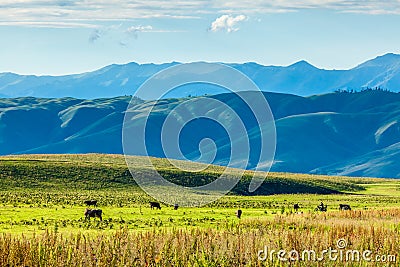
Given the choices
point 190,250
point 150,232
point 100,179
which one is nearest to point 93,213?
point 150,232

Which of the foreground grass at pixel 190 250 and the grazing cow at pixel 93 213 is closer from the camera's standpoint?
the foreground grass at pixel 190 250

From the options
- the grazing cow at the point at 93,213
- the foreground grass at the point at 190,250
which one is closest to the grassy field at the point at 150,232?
the foreground grass at the point at 190,250

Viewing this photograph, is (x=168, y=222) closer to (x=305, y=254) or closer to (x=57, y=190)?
(x=305, y=254)

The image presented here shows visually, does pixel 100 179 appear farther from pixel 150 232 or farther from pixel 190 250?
pixel 190 250

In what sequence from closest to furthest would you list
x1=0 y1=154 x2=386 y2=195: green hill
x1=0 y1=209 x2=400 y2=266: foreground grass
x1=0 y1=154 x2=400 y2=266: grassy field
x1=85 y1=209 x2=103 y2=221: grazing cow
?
x1=0 y1=209 x2=400 y2=266: foreground grass → x1=0 y1=154 x2=400 y2=266: grassy field → x1=85 y1=209 x2=103 y2=221: grazing cow → x1=0 y1=154 x2=386 y2=195: green hill

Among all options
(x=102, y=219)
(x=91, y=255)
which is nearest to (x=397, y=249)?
(x=91, y=255)

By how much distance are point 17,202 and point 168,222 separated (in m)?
24.7

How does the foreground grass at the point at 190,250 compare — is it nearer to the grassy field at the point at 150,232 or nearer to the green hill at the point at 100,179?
the grassy field at the point at 150,232

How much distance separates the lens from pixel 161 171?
12088 cm

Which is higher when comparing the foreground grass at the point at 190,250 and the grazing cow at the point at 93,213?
the grazing cow at the point at 93,213

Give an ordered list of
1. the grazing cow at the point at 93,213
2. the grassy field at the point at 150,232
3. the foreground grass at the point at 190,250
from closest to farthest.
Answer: the foreground grass at the point at 190,250 → the grassy field at the point at 150,232 → the grazing cow at the point at 93,213

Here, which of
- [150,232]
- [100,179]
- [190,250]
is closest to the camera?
[190,250]

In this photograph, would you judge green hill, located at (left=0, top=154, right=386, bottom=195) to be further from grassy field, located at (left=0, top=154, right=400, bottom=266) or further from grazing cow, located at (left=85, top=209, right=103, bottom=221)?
grazing cow, located at (left=85, top=209, right=103, bottom=221)

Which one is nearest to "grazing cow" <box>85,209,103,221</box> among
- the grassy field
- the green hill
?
the grassy field
